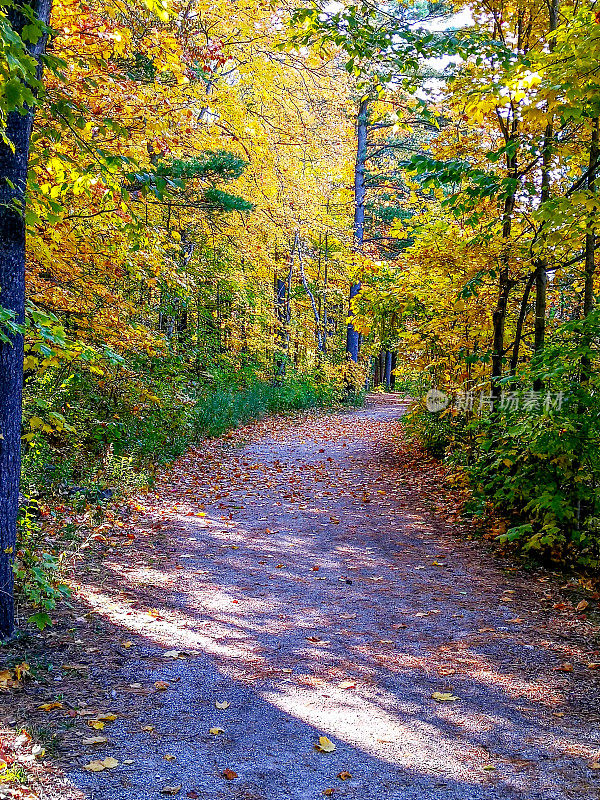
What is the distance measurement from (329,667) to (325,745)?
3.18 ft

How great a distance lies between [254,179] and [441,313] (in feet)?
24.9

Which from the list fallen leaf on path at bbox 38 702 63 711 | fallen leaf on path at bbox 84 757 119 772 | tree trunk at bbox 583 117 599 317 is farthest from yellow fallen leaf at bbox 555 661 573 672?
tree trunk at bbox 583 117 599 317

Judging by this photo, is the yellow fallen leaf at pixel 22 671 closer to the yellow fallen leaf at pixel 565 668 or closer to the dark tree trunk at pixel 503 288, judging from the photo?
the yellow fallen leaf at pixel 565 668

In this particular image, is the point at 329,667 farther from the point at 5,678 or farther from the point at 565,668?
the point at 5,678

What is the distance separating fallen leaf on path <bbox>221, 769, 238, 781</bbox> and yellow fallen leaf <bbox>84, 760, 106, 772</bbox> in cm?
62

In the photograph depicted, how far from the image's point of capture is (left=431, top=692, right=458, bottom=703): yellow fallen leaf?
13.4ft

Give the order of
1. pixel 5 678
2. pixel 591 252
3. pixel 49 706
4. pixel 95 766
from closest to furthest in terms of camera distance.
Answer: pixel 95 766, pixel 49 706, pixel 5 678, pixel 591 252

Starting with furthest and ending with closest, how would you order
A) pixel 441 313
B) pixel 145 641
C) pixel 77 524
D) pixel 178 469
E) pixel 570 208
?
pixel 178 469, pixel 441 313, pixel 77 524, pixel 570 208, pixel 145 641

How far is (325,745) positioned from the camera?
355cm

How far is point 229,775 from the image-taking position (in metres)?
3.29

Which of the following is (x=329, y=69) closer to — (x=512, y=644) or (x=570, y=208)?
(x=570, y=208)

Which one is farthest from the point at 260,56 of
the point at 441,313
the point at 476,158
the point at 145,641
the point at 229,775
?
the point at 229,775

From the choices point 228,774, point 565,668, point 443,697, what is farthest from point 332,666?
point 565,668

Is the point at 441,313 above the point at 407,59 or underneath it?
underneath
